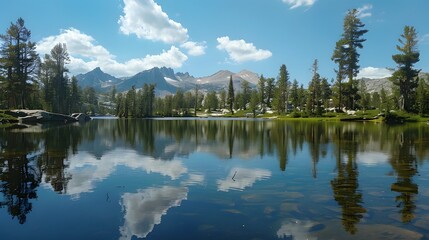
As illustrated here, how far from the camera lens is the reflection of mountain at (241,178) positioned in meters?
14.1

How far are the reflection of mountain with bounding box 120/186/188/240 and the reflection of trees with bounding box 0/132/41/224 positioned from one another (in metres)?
3.28

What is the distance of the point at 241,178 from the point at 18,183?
35.1 feet

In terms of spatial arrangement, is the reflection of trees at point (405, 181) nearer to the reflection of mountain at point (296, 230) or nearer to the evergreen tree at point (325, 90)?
the reflection of mountain at point (296, 230)

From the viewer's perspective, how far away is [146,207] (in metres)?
11.1

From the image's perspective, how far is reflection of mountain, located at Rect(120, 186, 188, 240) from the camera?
9047 millimetres

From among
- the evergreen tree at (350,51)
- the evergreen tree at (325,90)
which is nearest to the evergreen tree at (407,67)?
the evergreen tree at (350,51)

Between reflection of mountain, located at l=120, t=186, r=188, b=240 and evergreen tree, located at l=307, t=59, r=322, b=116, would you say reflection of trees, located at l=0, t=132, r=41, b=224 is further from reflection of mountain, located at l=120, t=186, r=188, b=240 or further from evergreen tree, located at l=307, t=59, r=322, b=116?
evergreen tree, located at l=307, t=59, r=322, b=116

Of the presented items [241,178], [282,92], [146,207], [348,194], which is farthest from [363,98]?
[146,207]

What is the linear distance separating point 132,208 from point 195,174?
6.29 meters

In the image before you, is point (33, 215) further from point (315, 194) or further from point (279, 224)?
point (315, 194)

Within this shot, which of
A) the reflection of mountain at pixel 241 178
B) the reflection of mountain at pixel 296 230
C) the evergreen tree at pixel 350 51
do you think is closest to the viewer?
the reflection of mountain at pixel 296 230

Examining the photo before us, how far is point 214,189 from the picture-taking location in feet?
44.6

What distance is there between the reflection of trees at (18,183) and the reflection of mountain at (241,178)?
298 inches

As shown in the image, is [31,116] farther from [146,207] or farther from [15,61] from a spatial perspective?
[146,207]
